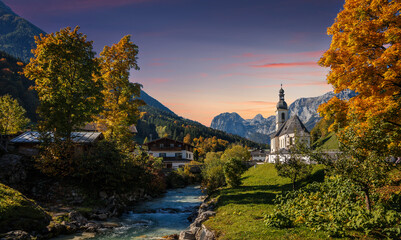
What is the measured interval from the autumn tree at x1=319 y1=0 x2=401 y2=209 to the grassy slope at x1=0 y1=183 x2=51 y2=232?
16.7 metres

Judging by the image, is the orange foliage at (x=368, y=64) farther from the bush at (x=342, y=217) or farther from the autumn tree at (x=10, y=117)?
the autumn tree at (x=10, y=117)

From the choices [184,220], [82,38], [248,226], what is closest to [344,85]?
[248,226]

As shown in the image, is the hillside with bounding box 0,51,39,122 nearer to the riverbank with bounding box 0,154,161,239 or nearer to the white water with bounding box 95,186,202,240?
the riverbank with bounding box 0,154,161,239

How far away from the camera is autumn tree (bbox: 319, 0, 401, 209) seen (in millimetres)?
9844

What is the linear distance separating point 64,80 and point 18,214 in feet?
47.8

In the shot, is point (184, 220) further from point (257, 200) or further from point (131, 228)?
point (257, 200)

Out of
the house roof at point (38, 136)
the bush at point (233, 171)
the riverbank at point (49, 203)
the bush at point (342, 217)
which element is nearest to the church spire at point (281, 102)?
the bush at point (233, 171)

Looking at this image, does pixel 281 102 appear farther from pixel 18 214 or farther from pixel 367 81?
pixel 18 214

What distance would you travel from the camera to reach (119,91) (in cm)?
2862

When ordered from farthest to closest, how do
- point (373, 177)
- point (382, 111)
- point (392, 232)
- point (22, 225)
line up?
point (22, 225), point (382, 111), point (373, 177), point (392, 232)

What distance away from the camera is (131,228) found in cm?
1728

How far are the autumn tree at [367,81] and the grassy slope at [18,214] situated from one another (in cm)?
1669

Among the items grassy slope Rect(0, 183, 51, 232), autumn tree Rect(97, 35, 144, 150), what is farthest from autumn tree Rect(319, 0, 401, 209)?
autumn tree Rect(97, 35, 144, 150)

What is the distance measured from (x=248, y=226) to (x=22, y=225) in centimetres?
1255
